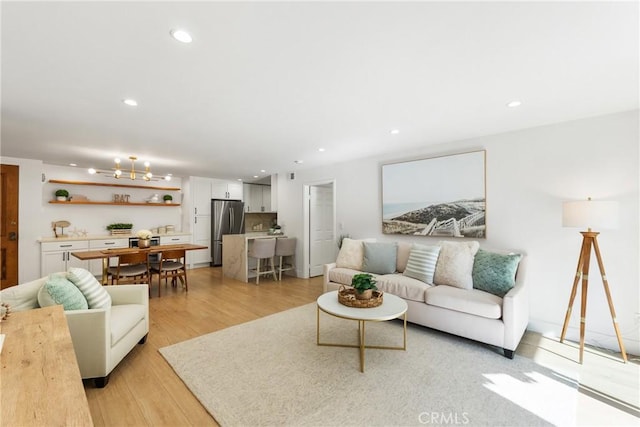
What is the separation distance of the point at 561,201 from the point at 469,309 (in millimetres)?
1533

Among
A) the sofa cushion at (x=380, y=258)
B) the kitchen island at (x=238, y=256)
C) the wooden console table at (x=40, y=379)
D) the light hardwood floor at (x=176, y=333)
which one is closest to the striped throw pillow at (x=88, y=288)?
the light hardwood floor at (x=176, y=333)

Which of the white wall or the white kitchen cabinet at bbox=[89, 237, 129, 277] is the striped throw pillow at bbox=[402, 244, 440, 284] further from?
the white kitchen cabinet at bbox=[89, 237, 129, 277]

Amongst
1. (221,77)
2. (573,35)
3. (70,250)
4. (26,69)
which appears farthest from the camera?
(70,250)

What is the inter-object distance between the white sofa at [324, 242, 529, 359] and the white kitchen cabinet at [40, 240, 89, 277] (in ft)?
18.0

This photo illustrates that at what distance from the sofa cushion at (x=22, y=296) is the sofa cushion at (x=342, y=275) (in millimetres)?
2889

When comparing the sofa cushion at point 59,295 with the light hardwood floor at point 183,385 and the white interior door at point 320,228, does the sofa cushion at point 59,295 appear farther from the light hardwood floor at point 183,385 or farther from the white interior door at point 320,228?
the white interior door at point 320,228

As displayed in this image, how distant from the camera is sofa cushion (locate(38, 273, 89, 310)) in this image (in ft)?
6.48

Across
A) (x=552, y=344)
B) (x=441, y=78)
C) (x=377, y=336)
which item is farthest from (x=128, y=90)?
(x=552, y=344)

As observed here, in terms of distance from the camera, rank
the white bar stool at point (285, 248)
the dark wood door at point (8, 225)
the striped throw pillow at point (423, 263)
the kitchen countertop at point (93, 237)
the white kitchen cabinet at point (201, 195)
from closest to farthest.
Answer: the striped throw pillow at point (423, 263) → the dark wood door at point (8, 225) → the kitchen countertop at point (93, 237) → the white bar stool at point (285, 248) → the white kitchen cabinet at point (201, 195)

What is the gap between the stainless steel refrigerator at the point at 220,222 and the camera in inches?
272

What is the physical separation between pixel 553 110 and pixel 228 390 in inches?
144

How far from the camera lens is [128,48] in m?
1.60

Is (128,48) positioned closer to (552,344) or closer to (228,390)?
(228,390)

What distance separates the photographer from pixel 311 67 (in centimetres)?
181
